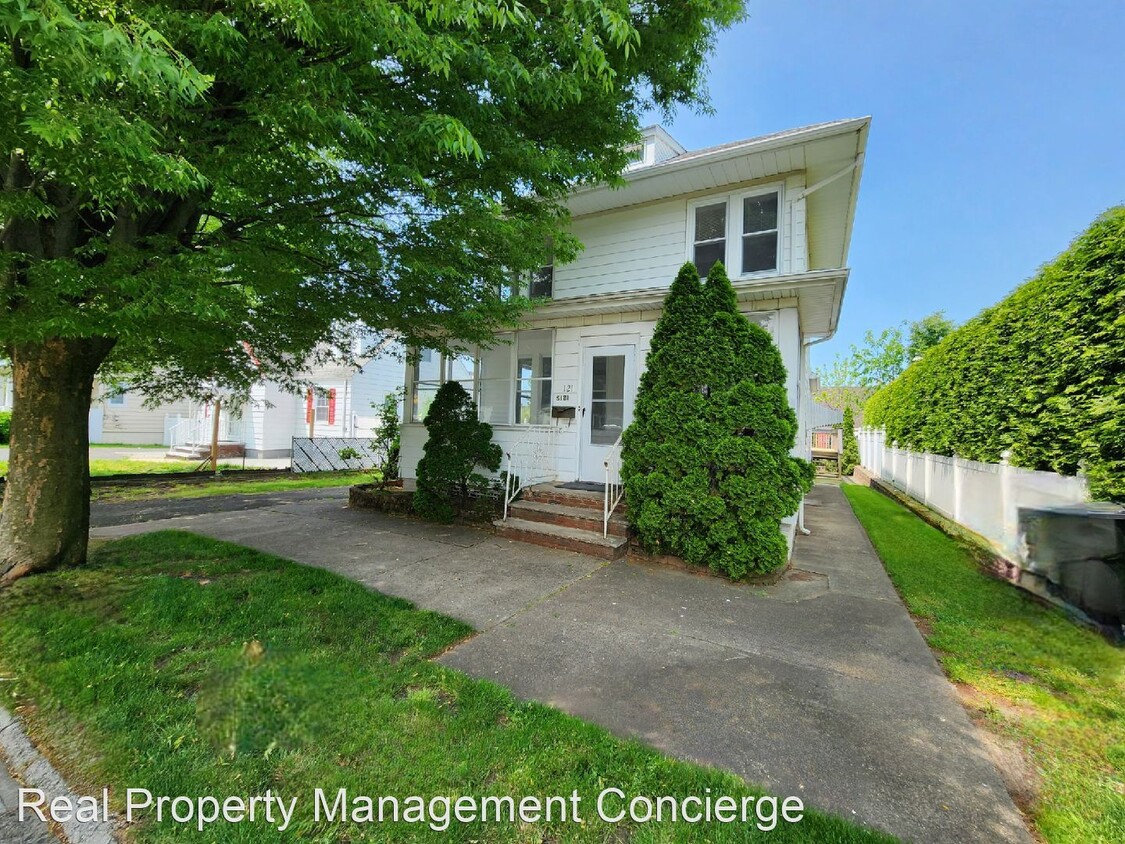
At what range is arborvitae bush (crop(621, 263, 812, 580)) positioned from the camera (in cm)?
511

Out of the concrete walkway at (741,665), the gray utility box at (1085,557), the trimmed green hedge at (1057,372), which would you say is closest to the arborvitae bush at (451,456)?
the concrete walkway at (741,665)

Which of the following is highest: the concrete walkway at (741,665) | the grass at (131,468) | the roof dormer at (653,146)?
the roof dormer at (653,146)

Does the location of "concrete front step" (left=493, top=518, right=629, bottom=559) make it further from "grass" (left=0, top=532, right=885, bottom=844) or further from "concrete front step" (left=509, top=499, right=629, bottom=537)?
"grass" (left=0, top=532, right=885, bottom=844)

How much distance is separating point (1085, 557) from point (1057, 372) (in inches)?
79.3

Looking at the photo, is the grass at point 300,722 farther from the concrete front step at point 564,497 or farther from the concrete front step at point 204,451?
the concrete front step at point 204,451

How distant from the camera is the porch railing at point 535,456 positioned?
7914 mm

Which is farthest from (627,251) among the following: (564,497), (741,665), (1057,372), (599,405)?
(741,665)

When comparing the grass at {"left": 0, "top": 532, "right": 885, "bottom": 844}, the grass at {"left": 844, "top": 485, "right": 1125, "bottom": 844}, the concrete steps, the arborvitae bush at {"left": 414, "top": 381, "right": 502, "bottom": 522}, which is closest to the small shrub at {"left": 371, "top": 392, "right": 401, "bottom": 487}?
the arborvitae bush at {"left": 414, "top": 381, "right": 502, "bottom": 522}

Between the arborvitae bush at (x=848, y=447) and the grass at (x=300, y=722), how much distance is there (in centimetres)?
2066

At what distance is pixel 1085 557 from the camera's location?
4.09 m

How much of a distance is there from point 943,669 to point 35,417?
801 cm

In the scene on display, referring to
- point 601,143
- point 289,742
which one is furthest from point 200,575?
point 601,143

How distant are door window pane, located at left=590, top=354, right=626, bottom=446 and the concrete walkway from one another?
251cm

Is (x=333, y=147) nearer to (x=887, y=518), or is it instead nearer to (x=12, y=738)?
(x=12, y=738)
